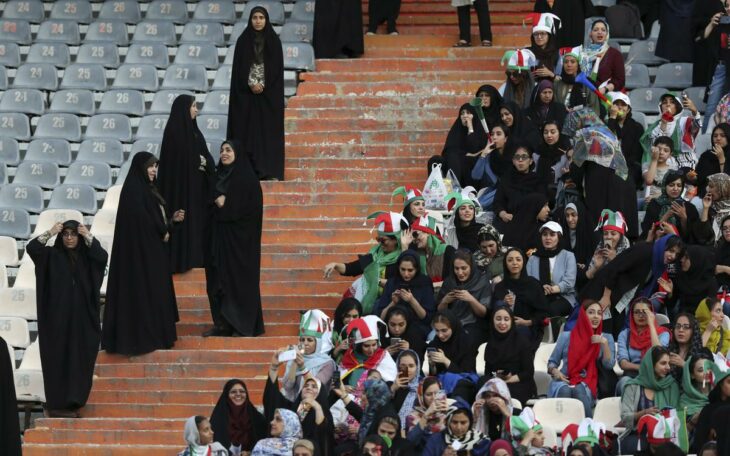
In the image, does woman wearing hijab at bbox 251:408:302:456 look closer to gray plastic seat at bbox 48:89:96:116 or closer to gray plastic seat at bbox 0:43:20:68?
gray plastic seat at bbox 48:89:96:116

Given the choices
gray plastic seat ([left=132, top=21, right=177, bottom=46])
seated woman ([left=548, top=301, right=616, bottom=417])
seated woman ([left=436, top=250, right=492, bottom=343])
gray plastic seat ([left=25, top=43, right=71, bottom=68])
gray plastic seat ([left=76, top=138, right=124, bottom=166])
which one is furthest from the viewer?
gray plastic seat ([left=132, top=21, right=177, bottom=46])

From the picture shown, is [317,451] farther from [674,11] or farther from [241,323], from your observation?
[674,11]

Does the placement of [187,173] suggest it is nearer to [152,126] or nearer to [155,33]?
[152,126]

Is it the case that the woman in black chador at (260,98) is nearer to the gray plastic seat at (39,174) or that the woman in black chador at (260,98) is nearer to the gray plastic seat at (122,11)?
the gray plastic seat at (39,174)

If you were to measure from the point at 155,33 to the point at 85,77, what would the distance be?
1.08 metres

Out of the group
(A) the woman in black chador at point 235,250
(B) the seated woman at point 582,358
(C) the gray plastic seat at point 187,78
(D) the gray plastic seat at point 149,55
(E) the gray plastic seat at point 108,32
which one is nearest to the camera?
(B) the seated woman at point 582,358

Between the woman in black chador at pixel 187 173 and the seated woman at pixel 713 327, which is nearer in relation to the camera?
the seated woman at pixel 713 327

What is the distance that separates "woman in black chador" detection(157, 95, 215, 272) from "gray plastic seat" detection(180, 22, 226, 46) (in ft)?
11.0

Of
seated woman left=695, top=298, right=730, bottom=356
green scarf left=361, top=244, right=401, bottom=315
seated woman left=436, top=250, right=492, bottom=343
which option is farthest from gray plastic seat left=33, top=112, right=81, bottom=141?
seated woman left=695, top=298, right=730, bottom=356

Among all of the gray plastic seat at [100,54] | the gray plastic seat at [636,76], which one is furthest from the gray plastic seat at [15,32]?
the gray plastic seat at [636,76]

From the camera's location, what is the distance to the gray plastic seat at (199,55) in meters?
22.7

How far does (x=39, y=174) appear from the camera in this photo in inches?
840

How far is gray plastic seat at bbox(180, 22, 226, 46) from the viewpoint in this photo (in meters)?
23.2

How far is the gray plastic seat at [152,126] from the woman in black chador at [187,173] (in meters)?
1.69
